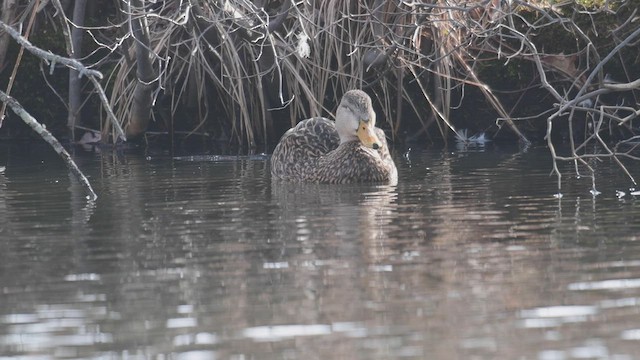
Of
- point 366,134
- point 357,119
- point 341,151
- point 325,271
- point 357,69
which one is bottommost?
point 325,271

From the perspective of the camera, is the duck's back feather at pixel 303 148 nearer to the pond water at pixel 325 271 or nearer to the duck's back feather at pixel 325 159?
the duck's back feather at pixel 325 159

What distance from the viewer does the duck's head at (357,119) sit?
37.4 feet

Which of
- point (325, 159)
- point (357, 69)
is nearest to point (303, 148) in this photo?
point (325, 159)

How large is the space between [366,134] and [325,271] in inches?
199

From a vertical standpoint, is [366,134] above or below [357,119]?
below

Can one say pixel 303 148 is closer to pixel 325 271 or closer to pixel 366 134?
pixel 366 134

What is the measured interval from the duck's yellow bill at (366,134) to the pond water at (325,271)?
662 mm

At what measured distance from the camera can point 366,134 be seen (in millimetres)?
11383

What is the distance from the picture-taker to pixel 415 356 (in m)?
4.71

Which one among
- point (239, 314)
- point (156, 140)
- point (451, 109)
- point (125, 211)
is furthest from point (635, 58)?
point (239, 314)

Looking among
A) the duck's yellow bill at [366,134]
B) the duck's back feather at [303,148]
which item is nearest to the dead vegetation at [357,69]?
the duck's back feather at [303,148]

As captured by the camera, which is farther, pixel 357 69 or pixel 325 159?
pixel 357 69

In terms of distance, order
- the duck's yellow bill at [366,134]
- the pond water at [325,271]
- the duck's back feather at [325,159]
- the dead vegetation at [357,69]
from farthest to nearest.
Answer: the dead vegetation at [357,69] → the duck's yellow bill at [366,134] → the duck's back feather at [325,159] → the pond water at [325,271]

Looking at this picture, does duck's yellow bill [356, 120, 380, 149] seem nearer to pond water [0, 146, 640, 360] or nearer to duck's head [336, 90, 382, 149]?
duck's head [336, 90, 382, 149]
